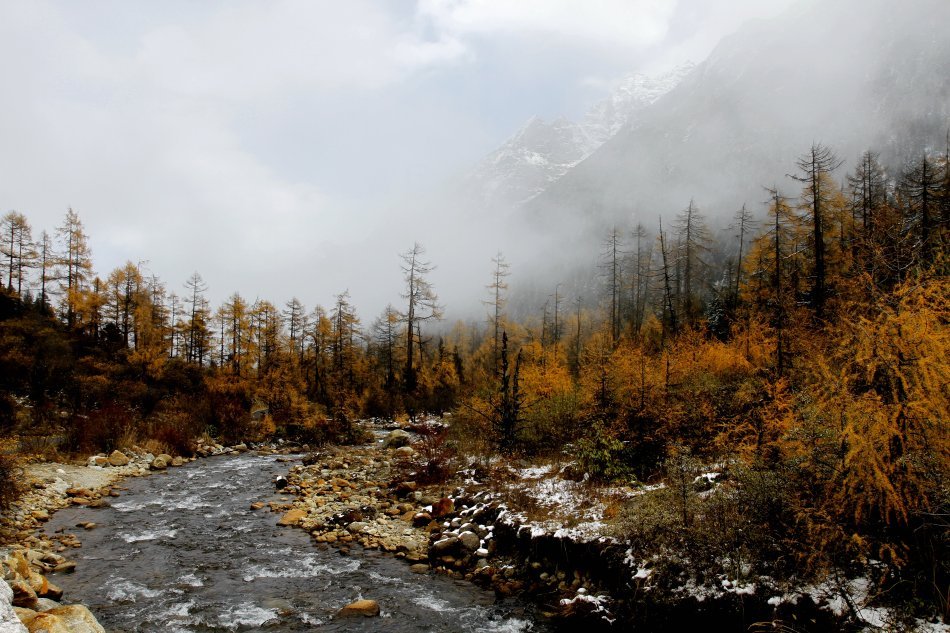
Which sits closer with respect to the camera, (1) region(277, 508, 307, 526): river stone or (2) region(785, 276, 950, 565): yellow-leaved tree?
(2) region(785, 276, 950, 565): yellow-leaved tree

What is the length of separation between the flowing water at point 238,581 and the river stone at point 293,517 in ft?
1.09

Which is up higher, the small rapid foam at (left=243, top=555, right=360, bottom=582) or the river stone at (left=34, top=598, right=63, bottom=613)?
the river stone at (left=34, top=598, right=63, bottom=613)

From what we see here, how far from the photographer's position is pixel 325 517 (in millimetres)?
13383

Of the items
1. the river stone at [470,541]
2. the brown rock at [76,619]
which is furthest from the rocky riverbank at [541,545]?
the brown rock at [76,619]

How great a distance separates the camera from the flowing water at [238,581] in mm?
7984

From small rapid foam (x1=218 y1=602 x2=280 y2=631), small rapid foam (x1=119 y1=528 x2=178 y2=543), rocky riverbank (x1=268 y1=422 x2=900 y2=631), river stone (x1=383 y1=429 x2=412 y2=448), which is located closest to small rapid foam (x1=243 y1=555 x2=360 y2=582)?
rocky riverbank (x1=268 y1=422 x2=900 y2=631)

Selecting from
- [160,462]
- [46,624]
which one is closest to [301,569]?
[46,624]

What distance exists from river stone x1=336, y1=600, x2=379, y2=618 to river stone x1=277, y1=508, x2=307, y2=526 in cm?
548

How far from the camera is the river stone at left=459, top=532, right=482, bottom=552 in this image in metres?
10.7

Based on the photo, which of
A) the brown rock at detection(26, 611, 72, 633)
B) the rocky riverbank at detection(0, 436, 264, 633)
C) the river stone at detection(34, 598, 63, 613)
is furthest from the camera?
the river stone at detection(34, 598, 63, 613)

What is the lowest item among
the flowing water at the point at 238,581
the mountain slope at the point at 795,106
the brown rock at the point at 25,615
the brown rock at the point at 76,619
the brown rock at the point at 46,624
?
the flowing water at the point at 238,581

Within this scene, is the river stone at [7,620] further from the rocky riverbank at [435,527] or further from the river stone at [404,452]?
the river stone at [404,452]

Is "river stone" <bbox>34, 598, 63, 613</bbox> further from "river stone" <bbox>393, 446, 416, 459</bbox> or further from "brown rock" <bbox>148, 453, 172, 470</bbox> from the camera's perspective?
"river stone" <bbox>393, 446, 416, 459</bbox>

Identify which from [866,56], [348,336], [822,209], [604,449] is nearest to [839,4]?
[866,56]
